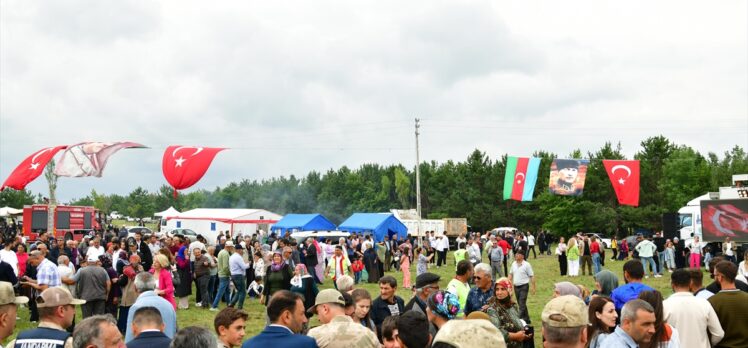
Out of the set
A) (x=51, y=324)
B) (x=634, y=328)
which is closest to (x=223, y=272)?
(x=51, y=324)

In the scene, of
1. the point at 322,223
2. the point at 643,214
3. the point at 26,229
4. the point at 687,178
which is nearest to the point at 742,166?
the point at 687,178

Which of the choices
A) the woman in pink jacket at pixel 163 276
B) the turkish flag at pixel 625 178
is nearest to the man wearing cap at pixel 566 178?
the turkish flag at pixel 625 178

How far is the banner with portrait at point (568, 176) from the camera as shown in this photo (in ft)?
91.5

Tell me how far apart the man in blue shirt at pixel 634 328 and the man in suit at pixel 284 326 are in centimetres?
189

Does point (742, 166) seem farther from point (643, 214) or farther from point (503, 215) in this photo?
point (503, 215)

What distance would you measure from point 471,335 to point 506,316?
342 cm

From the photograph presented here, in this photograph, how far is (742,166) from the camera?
54.7m

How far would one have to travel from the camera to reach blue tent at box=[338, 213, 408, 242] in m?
33.4

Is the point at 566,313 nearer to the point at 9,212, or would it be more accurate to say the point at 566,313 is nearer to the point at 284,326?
the point at 284,326

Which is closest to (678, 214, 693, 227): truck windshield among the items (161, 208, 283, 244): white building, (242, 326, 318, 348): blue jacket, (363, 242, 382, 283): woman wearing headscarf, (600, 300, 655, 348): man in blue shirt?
(363, 242, 382, 283): woman wearing headscarf

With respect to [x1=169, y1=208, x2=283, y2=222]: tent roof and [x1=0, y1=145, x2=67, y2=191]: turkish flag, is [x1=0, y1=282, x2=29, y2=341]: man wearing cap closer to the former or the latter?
[x1=0, y1=145, x2=67, y2=191]: turkish flag

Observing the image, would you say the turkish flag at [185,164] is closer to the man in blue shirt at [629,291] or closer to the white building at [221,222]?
the man in blue shirt at [629,291]

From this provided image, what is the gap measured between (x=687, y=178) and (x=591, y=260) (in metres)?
35.5

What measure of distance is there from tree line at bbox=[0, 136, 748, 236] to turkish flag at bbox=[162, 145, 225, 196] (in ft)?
121
